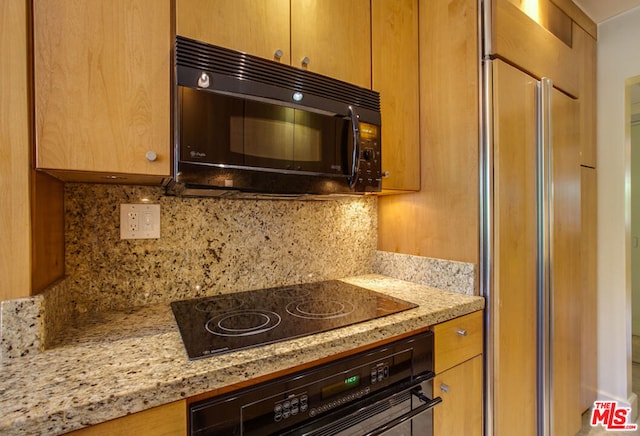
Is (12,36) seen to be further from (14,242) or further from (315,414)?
(315,414)

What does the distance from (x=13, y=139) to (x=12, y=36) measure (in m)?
0.24

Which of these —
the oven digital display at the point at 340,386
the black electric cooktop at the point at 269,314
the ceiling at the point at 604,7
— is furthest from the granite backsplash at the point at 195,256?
the ceiling at the point at 604,7

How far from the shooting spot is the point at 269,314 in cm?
103

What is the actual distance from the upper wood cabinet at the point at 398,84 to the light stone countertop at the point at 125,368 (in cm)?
67

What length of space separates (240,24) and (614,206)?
2.39m

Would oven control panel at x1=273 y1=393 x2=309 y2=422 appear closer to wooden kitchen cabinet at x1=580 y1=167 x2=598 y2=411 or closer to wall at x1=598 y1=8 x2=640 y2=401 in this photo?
wooden kitchen cabinet at x1=580 y1=167 x2=598 y2=411

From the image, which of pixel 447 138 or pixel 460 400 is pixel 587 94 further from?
pixel 460 400

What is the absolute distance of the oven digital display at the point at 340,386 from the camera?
2.71 ft

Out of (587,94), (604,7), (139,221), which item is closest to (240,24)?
(139,221)

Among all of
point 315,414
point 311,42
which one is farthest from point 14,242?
point 311,42

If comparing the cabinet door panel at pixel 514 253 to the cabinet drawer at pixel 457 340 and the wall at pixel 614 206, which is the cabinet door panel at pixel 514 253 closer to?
the cabinet drawer at pixel 457 340

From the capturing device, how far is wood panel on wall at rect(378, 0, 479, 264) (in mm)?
1271

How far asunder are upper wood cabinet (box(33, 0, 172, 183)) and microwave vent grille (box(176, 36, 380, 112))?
67mm

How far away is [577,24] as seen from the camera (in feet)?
6.03
